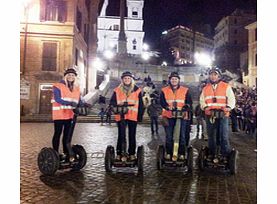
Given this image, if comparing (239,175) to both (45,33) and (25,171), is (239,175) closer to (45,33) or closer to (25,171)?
(25,171)

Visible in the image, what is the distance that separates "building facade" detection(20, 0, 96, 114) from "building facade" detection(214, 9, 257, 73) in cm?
3254

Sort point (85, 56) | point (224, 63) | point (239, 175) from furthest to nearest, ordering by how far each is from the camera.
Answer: point (224, 63)
point (85, 56)
point (239, 175)

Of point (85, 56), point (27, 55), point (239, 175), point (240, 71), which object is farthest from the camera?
point (240, 71)

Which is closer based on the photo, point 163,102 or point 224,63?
point 163,102

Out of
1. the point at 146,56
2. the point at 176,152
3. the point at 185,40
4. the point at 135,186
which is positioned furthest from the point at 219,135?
the point at 185,40

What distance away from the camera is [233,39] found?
5691 cm

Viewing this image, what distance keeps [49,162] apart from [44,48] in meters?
21.5

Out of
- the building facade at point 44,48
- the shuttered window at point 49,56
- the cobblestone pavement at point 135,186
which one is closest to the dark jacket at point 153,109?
the cobblestone pavement at point 135,186

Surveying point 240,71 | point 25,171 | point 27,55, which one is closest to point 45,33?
point 27,55

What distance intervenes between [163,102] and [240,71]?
44.5 meters

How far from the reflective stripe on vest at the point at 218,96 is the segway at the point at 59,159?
2316 mm

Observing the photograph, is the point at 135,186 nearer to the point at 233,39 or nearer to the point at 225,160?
the point at 225,160
